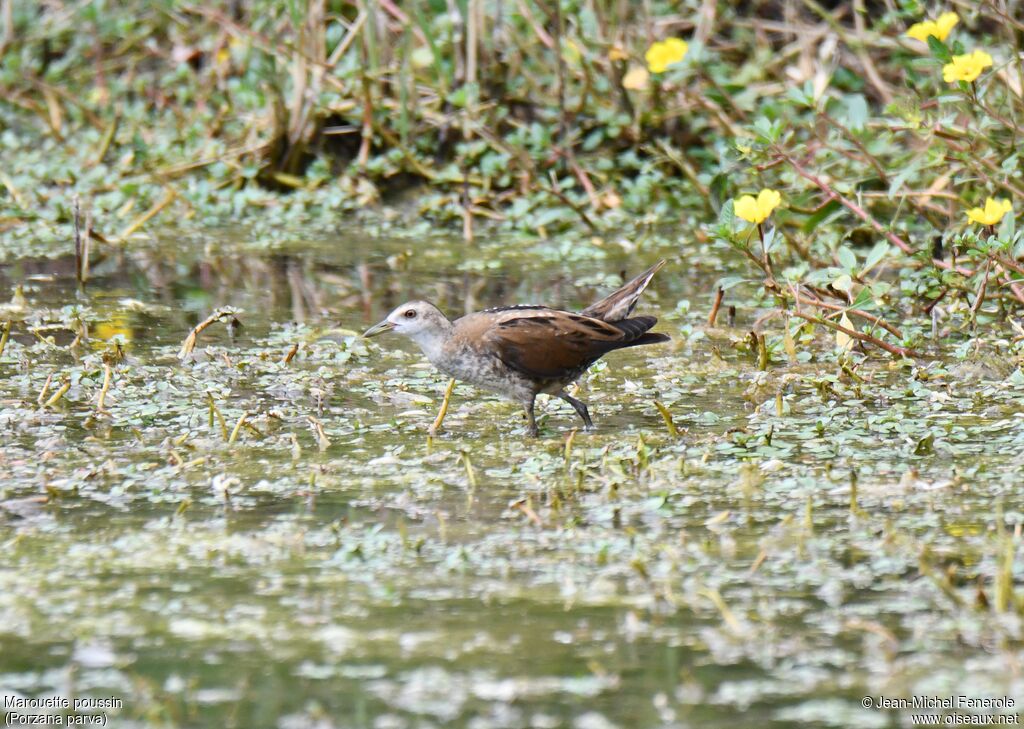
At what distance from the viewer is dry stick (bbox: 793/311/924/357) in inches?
245

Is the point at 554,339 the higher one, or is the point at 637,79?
the point at 637,79

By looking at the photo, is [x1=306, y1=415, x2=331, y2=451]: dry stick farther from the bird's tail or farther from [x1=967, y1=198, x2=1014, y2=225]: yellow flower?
[x1=967, y1=198, x2=1014, y2=225]: yellow flower

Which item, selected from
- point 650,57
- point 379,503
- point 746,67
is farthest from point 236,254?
point 379,503

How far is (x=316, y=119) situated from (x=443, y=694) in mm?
7226

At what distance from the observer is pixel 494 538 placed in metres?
4.63

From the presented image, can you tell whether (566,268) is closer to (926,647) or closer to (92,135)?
(92,135)

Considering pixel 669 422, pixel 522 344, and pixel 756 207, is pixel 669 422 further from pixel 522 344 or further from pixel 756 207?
pixel 756 207

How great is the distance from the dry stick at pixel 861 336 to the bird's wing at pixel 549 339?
0.68 metres

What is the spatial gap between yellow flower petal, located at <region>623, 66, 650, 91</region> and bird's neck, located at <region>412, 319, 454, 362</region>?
401 cm

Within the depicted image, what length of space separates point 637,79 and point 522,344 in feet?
13.8

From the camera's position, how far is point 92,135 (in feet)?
37.8

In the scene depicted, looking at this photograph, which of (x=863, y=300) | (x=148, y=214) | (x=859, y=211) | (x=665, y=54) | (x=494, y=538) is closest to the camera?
(x=494, y=538)

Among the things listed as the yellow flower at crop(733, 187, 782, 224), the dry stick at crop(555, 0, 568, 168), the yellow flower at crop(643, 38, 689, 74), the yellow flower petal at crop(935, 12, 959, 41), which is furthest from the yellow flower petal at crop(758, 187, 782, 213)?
the dry stick at crop(555, 0, 568, 168)

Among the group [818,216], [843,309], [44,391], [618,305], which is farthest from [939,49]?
[44,391]
